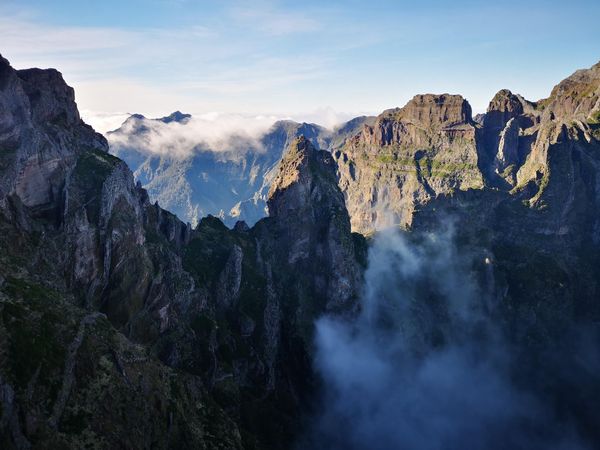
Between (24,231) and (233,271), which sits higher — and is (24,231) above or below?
above

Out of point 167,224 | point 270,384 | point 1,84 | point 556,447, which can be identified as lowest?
point 556,447

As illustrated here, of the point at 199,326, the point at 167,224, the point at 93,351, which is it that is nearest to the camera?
the point at 93,351

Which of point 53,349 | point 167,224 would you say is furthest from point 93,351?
point 167,224

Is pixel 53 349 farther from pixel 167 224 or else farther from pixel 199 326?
pixel 167 224

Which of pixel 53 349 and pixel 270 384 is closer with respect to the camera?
pixel 53 349

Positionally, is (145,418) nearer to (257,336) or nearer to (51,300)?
(51,300)

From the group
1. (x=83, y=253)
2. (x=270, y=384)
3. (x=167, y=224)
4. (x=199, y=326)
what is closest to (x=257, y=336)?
(x=270, y=384)

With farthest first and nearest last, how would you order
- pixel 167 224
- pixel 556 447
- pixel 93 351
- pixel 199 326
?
pixel 556 447
pixel 167 224
pixel 199 326
pixel 93 351
